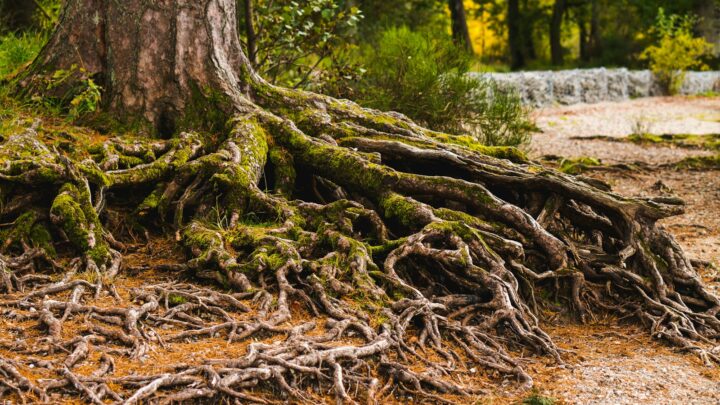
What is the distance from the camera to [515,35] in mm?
32281

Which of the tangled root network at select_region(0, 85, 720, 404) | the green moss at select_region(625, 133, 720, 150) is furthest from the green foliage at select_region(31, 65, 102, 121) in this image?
the green moss at select_region(625, 133, 720, 150)

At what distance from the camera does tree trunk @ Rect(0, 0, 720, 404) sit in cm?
472

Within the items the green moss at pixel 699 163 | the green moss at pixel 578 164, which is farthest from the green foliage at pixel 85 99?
the green moss at pixel 699 163

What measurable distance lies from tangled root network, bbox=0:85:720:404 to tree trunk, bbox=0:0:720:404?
2cm

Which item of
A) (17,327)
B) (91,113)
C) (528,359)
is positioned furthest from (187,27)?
(528,359)

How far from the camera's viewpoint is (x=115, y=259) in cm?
611

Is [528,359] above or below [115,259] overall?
below

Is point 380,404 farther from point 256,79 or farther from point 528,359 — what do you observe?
point 256,79

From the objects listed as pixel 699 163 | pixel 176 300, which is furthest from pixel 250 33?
pixel 699 163

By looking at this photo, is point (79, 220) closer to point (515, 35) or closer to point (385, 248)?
point (385, 248)

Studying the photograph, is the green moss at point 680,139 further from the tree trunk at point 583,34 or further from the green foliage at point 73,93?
the tree trunk at point 583,34

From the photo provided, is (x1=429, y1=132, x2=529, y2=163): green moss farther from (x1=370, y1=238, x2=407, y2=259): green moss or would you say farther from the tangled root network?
(x1=370, y1=238, x2=407, y2=259): green moss

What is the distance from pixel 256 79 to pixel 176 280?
9.29 feet

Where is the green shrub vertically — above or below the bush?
below
